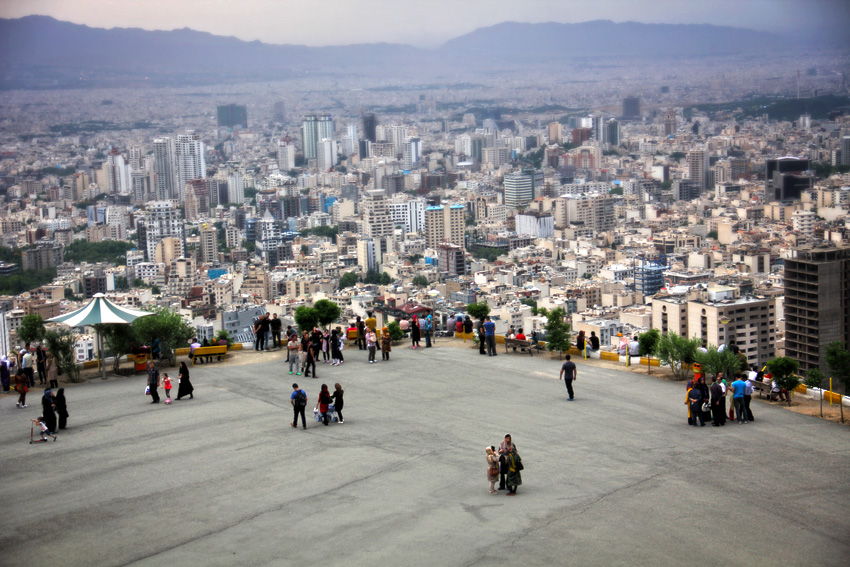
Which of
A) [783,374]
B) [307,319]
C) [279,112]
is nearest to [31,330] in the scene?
[307,319]

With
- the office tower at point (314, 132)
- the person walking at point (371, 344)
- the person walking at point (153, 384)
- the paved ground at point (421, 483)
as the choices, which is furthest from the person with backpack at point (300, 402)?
the office tower at point (314, 132)

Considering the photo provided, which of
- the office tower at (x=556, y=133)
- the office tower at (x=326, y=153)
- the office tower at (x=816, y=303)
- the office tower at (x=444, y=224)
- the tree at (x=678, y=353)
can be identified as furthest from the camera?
the office tower at (x=556, y=133)

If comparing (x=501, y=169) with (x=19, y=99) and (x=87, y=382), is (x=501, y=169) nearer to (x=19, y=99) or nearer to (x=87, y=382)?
(x=19, y=99)

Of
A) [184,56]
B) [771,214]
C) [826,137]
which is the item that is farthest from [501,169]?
[184,56]

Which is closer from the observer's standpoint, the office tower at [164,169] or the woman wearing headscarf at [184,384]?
the woman wearing headscarf at [184,384]

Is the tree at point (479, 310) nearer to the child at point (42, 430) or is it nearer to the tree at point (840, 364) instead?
the tree at point (840, 364)

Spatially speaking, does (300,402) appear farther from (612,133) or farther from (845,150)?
(612,133)

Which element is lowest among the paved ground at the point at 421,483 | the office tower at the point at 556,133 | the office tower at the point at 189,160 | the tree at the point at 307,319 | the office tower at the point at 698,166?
the paved ground at the point at 421,483
